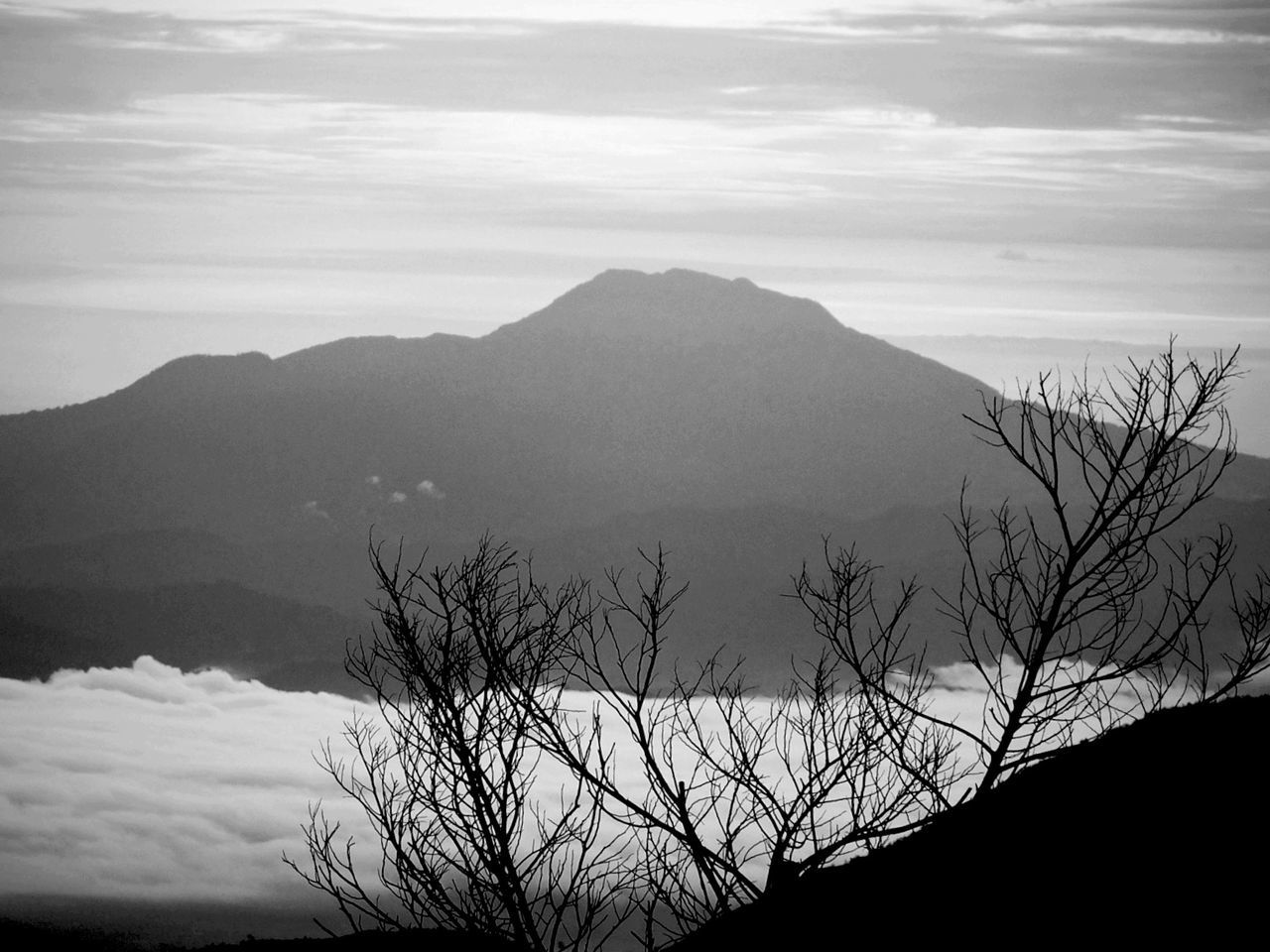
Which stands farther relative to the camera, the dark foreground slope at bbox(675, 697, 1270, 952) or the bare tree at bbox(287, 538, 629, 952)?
the bare tree at bbox(287, 538, 629, 952)

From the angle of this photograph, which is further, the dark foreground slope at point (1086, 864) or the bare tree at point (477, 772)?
the bare tree at point (477, 772)

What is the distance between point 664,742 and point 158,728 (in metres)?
198

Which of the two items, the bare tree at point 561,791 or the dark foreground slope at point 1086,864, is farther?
the bare tree at point 561,791

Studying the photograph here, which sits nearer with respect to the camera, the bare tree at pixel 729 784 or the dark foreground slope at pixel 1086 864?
the dark foreground slope at pixel 1086 864

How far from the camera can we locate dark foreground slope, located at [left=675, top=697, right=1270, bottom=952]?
7.38m

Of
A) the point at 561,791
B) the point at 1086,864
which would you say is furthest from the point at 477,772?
the point at 1086,864

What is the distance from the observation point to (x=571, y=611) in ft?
35.9

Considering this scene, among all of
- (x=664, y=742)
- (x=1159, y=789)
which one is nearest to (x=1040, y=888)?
(x=1159, y=789)

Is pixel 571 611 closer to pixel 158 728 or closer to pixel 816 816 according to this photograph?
pixel 816 816

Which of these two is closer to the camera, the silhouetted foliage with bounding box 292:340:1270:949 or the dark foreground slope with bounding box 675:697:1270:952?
the dark foreground slope with bounding box 675:697:1270:952

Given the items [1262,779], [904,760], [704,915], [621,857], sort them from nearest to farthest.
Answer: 1. [1262,779]
2. [904,760]
3. [704,915]
4. [621,857]

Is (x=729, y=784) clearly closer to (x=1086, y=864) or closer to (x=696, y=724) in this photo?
(x=696, y=724)

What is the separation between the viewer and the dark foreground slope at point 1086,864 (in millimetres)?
7375

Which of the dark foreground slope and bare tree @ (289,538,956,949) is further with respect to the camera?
bare tree @ (289,538,956,949)
